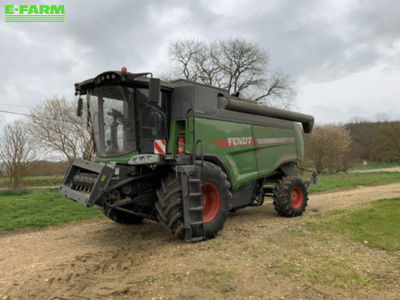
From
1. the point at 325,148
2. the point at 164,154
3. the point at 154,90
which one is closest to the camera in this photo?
the point at 154,90

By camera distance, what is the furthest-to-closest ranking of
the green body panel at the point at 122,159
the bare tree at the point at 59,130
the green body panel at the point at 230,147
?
the bare tree at the point at 59,130
the green body panel at the point at 230,147
the green body panel at the point at 122,159

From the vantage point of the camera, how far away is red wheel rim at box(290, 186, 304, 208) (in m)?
8.65

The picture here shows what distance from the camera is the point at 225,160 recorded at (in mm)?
7035

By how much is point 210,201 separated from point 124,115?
7.48 feet

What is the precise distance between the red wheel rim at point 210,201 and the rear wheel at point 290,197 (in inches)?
96.8

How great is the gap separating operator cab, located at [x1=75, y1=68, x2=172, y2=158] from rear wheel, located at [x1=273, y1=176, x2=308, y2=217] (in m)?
3.42

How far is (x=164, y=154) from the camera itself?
615 centimetres

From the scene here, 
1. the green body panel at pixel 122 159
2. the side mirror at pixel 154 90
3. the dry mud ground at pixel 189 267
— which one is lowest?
the dry mud ground at pixel 189 267

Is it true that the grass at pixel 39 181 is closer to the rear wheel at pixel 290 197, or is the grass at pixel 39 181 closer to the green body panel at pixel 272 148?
the green body panel at pixel 272 148

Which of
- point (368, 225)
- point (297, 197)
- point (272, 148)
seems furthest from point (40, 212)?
point (368, 225)

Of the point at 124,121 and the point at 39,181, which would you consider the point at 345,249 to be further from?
the point at 39,181

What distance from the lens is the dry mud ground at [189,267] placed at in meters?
3.84

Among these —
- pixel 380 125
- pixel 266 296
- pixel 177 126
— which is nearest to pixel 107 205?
pixel 177 126

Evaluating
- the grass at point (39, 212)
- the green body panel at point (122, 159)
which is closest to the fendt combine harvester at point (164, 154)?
the green body panel at point (122, 159)
